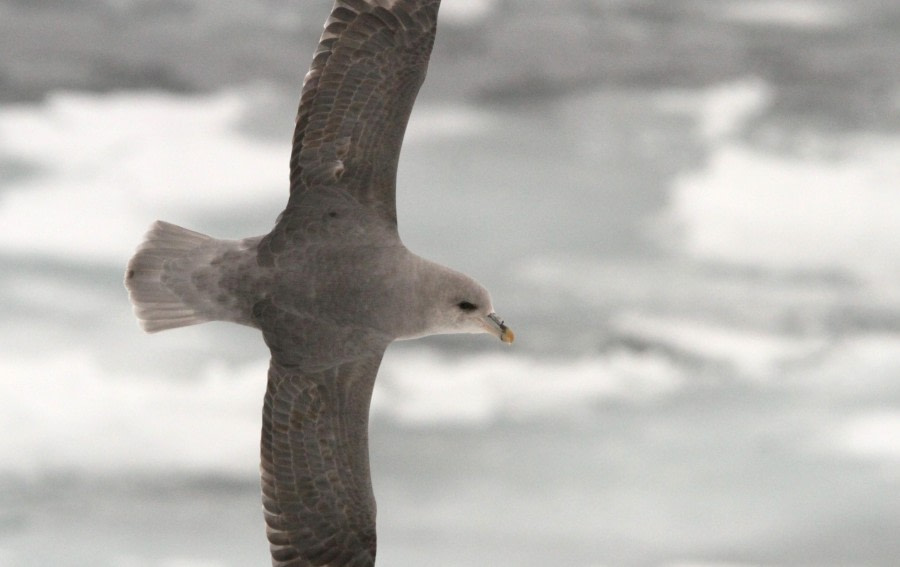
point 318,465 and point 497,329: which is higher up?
point 497,329

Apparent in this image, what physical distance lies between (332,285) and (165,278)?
139 cm

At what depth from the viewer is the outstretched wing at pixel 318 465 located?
8.89 metres

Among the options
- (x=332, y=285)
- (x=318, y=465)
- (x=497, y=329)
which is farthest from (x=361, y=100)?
(x=318, y=465)

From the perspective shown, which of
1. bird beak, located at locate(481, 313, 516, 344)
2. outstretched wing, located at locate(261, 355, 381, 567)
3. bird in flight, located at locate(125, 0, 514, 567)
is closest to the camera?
bird in flight, located at locate(125, 0, 514, 567)

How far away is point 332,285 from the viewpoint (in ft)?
27.9

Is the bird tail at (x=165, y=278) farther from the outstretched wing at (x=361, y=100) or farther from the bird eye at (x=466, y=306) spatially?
the bird eye at (x=466, y=306)

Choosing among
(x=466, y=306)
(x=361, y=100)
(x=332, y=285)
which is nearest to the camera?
(x=332, y=285)

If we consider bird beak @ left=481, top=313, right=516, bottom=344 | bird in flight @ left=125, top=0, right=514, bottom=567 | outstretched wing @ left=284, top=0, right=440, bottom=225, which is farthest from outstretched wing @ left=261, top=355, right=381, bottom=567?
→ outstretched wing @ left=284, top=0, right=440, bottom=225

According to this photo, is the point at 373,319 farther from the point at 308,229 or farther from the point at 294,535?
Answer: the point at 294,535

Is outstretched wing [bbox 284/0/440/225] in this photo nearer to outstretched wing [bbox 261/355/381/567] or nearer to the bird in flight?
the bird in flight

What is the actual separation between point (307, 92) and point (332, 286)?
1402mm

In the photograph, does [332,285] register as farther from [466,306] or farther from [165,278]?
[165,278]

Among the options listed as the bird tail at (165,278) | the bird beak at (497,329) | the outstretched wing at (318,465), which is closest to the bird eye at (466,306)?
the bird beak at (497,329)

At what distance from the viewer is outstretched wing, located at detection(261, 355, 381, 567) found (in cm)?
889
